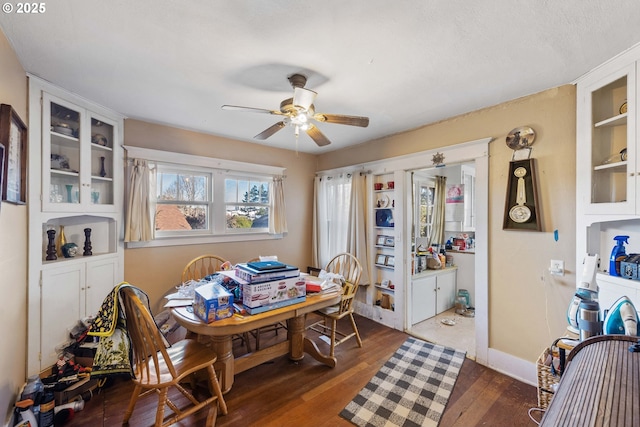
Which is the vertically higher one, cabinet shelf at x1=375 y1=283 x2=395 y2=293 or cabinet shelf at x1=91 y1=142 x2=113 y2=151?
cabinet shelf at x1=91 y1=142 x2=113 y2=151

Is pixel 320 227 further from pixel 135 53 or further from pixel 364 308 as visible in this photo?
pixel 135 53

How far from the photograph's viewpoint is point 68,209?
2293mm

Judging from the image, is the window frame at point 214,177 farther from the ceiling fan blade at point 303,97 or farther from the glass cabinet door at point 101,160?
the ceiling fan blade at point 303,97

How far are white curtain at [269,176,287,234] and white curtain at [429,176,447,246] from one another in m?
2.36

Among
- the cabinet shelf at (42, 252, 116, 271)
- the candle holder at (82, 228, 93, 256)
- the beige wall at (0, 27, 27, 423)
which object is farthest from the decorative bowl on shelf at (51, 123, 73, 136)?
the cabinet shelf at (42, 252, 116, 271)

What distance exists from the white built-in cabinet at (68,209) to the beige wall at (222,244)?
0.21 meters

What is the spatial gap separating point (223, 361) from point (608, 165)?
9.77ft

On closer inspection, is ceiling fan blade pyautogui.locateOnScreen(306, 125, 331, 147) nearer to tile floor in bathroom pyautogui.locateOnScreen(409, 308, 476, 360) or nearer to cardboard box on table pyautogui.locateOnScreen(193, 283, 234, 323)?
cardboard box on table pyautogui.locateOnScreen(193, 283, 234, 323)

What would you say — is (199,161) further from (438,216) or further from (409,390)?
(438,216)

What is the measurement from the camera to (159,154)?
2.97 meters

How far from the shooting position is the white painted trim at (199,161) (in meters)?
2.87

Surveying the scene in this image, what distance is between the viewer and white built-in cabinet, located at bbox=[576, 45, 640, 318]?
1.58 meters

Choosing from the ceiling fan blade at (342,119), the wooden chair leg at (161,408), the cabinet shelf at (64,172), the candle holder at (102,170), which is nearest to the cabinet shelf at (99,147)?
the candle holder at (102,170)

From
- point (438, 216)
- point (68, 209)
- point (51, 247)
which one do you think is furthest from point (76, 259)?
point (438, 216)
